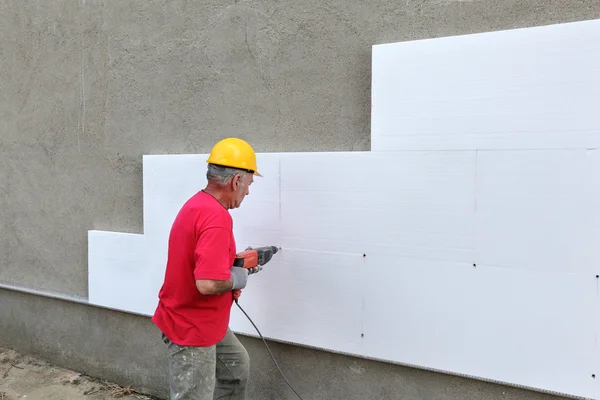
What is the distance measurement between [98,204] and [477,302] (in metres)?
2.70

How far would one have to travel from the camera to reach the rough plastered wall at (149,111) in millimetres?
2449

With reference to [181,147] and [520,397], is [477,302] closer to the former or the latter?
[520,397]

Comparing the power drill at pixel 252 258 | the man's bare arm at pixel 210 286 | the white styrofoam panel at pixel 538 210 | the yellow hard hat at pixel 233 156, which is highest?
the yellow hard hat at pixel 233 156

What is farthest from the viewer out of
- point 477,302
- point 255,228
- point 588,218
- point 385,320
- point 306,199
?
point 255,228

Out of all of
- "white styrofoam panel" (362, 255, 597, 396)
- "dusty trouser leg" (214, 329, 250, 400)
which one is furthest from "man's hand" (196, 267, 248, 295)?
"white styrofoam panel" (362, 255, 597, 396)

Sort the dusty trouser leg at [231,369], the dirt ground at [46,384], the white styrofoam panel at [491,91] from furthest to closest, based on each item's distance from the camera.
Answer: the dirt ground at [46,384], the dusty trouser leg at [231,369], the white styrofoam panel at [491,91]

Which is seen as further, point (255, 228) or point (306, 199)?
point (255, 228)

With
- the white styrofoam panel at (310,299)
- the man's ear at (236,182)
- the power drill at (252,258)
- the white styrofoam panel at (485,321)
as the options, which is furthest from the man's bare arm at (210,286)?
the white styrofoam panel at (485,321)

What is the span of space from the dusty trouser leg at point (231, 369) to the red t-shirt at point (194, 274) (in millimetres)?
212

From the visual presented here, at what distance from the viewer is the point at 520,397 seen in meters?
2.16

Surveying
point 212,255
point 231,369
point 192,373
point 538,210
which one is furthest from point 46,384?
point 538,210

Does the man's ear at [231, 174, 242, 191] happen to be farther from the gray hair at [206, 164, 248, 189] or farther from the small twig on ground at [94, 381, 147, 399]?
the small twig on ground at [94, 381, 147, 399]

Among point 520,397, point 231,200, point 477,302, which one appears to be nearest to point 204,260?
point 231,200

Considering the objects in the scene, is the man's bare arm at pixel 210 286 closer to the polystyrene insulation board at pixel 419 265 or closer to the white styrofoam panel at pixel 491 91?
the polystyrene insulation board at pixel 419 265
